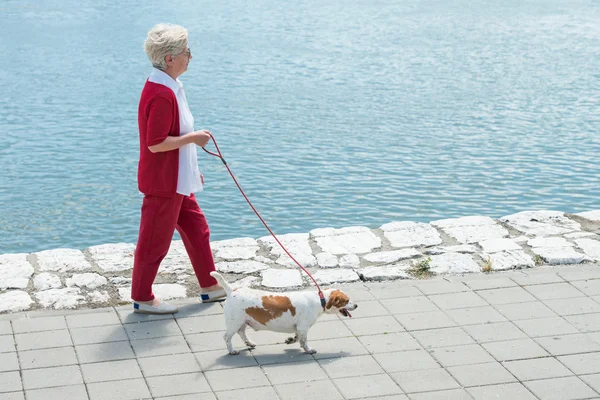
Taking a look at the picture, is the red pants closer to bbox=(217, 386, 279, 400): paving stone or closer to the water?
bbox=(217, 386, 279, 400): paving stone

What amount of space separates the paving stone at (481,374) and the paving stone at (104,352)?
1888 mm

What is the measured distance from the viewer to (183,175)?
566 centimetres

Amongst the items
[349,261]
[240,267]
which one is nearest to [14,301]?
[240,267]

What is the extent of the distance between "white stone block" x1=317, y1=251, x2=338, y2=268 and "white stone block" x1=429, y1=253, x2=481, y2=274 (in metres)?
0.74

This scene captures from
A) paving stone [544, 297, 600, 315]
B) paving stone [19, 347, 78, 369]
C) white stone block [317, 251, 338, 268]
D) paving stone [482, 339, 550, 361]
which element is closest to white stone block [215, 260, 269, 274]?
white stone block [317, 251, 338, 268]

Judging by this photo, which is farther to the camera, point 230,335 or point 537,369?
point 230,335

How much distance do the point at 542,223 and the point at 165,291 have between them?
347cm

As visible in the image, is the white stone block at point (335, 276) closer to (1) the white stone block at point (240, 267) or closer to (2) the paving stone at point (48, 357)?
(1) the white stone block at point (240, 267)

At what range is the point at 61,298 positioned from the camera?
606 centimetres

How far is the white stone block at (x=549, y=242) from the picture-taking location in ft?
23.6

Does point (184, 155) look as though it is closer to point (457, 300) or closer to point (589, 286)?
point (457, 300)

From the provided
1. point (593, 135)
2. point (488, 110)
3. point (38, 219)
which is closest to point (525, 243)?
point (38, 219)

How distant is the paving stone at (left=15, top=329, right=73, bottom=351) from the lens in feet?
17.4

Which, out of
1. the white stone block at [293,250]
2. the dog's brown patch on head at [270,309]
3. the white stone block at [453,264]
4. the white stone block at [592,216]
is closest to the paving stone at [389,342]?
the dog's brown patch on head at [270,309]
